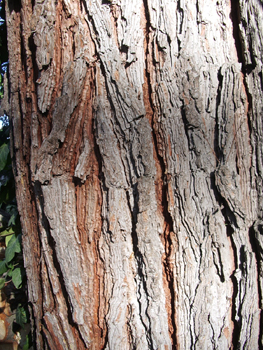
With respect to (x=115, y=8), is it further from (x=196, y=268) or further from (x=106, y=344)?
(x=106, y=344)

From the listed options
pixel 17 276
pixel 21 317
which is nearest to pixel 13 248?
pixel 17 276

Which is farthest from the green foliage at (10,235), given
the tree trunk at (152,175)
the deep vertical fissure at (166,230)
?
the deep vertical fissure at (166,230)

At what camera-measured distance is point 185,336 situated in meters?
1.01

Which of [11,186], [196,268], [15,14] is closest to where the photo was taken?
[196,268]

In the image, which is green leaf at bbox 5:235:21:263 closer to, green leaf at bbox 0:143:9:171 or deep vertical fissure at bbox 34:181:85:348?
green leaf at bbox 0:143:9:171

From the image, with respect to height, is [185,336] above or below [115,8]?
below

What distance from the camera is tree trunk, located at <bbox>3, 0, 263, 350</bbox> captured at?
3.28 feet

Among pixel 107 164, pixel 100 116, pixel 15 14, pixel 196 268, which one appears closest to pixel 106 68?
pixel 100 116

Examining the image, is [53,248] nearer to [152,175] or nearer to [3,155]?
[152,175]

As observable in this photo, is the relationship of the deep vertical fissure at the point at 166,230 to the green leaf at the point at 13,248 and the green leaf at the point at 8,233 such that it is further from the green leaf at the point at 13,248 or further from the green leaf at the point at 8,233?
the green leaf at the point at 8,233

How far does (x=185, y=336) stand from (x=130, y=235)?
43 centimetres

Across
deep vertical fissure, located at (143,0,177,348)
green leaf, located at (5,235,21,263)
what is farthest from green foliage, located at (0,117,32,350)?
deep vertical fissure, located at (143,0,177,348)

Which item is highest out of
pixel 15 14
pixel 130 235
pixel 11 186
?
pixel 15 14

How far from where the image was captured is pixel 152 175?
1.01m
